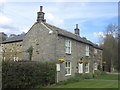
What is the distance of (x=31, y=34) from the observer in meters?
18.4

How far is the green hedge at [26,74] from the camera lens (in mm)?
10375

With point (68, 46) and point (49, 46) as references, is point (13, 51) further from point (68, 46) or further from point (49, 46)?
point (68, 46)

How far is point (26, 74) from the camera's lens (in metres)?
11.6

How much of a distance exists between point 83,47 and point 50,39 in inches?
294

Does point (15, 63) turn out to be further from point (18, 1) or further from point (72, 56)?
point (72, 56)

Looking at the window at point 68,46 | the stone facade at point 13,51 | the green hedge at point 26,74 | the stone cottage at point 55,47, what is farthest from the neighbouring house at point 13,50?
the green hedge at point 26,74

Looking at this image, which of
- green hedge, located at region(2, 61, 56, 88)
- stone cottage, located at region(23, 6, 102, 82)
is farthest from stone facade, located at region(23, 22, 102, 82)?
green hedge, located at region(2, 61, 56, 88)

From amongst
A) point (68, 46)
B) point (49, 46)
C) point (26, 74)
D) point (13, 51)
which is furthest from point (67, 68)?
point (13, 51)

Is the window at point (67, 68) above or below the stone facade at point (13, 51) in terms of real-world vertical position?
below

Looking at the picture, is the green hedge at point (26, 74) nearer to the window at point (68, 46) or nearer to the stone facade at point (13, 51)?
the window at point (68, 46)

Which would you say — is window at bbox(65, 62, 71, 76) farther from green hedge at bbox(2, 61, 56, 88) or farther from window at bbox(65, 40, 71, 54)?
green hedge at bbox(2, 61, 56, 88)

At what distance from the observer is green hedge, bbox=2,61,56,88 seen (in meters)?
10.4

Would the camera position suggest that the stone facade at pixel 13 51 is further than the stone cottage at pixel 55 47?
Yes

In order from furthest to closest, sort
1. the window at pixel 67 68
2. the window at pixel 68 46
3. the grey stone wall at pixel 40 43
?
the window at pixel 68 46
the window at pixel 67 68
the grey stone wall at pixel 40 43
